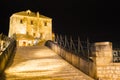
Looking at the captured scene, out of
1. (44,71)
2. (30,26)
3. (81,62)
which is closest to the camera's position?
(44,71)

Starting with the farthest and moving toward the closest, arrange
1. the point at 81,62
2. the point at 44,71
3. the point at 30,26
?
the point at 30,26
the point at 81,62
the point at 44,71

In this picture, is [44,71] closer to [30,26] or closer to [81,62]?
[81,62]

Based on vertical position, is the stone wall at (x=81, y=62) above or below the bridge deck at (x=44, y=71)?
above

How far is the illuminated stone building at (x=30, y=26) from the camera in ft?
204

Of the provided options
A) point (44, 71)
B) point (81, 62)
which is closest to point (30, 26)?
point (81, 62)

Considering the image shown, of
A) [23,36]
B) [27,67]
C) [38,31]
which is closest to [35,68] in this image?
[27,67]

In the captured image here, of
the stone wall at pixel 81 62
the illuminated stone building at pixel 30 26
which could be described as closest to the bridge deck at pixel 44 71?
the stone wall at pixel 81 62

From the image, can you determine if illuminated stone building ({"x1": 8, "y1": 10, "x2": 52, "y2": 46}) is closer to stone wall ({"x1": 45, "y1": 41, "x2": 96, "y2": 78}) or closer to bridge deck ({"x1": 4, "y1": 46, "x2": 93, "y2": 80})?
stone wall ({"x1": 45, "y1": 41, "x2": 96, "y2": 78})

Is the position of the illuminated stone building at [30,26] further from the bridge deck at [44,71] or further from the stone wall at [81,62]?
the bridge deck at [44,71]

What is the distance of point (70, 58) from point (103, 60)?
271 centimetres

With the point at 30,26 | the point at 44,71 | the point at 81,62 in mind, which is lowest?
the point at 44,71

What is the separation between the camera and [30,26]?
64.9 meters

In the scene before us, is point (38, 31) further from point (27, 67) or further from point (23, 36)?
point (27, 67)

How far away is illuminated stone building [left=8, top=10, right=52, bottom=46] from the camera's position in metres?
62.2
